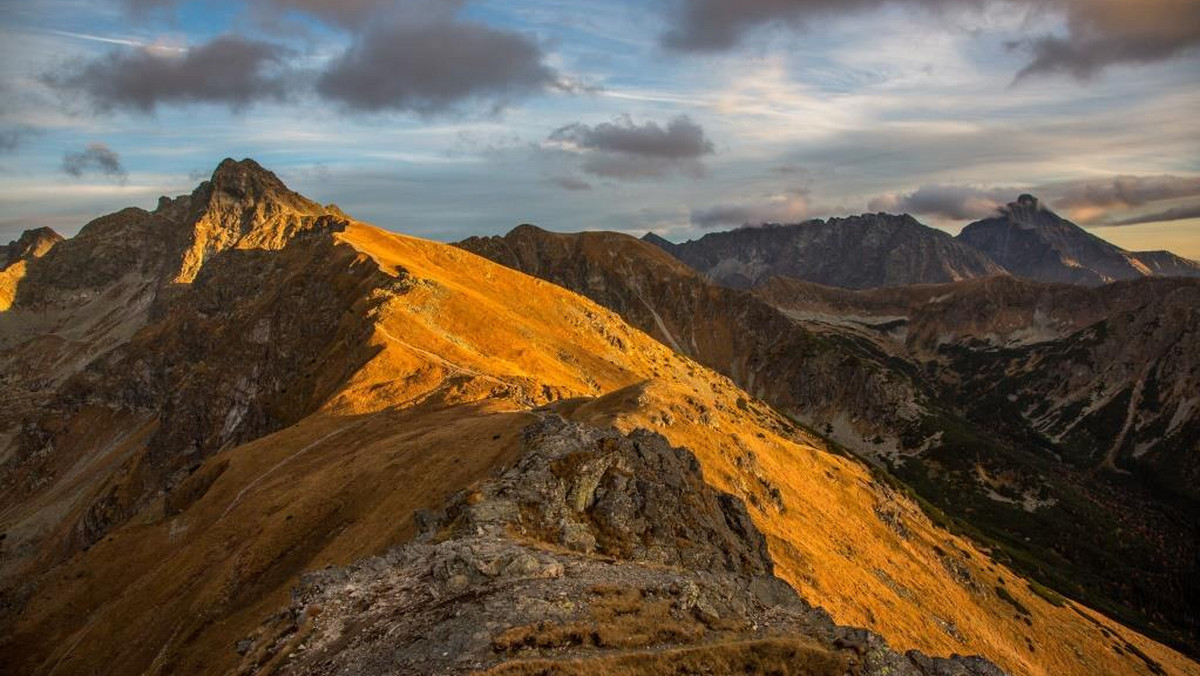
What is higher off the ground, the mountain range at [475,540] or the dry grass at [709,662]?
the dry grass at [709,662]

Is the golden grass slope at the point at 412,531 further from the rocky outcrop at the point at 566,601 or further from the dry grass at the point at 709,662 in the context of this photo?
the dry grass at the point at 709,662

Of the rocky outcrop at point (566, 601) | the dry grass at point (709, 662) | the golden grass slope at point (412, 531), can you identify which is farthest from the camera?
the golden grass slope at point (412, 531)

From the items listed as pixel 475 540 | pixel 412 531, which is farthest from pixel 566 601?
pixel 412 531

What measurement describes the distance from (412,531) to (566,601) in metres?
31.2

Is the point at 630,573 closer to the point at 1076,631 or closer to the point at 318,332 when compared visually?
the point at 1076,631

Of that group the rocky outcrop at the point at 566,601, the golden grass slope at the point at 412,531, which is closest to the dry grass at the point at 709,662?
the rocky outcrop at the point at 566,601

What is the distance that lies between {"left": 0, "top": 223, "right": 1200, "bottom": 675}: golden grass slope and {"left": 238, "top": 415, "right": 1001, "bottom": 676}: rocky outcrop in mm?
18842

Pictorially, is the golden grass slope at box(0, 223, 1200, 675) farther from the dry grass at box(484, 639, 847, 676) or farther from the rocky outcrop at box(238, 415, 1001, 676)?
the dry grass at box(484, 639, 847, 676)

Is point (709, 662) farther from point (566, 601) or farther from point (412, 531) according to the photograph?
point (412, 531)

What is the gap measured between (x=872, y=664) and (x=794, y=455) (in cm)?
8404

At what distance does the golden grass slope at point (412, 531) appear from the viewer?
66.7m

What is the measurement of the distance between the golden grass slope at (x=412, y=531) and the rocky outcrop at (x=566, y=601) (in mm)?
18842

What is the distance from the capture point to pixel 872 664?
24.4 meters

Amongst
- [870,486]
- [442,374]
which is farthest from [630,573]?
[870,486]
